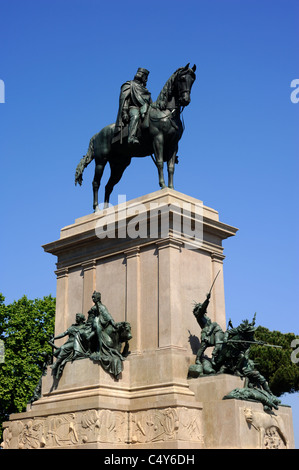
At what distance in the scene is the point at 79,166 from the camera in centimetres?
2317

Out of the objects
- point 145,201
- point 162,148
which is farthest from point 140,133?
point 145,201

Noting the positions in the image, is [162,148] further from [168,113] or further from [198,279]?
[198,279]

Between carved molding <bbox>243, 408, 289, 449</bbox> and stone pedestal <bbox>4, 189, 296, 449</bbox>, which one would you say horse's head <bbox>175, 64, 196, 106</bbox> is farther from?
carved molding <bbox>243, 408, 289, 449</bbox>

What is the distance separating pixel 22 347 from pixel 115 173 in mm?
17516

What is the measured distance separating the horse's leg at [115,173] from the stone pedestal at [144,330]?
1477mm

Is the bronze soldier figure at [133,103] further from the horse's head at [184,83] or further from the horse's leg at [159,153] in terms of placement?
the horse's head at [184,83]

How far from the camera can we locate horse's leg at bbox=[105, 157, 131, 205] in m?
23.0

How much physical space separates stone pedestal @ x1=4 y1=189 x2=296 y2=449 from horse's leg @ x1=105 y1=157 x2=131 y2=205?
1.48m

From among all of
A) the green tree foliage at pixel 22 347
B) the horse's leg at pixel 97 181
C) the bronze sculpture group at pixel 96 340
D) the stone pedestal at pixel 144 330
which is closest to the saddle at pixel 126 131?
the horse's leg at pixel 97 181

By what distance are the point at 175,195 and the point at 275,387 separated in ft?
78.3

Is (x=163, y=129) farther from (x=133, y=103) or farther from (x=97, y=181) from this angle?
(x=97, y=181)

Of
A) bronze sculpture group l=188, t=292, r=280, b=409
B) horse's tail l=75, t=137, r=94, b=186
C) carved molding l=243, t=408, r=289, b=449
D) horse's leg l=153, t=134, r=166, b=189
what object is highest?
horse's tail l=75, t=137, r=94, b=186

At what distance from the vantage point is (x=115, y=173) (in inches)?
906

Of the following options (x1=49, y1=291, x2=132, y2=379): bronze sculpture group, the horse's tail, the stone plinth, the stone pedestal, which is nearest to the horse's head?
the stone pedestal
